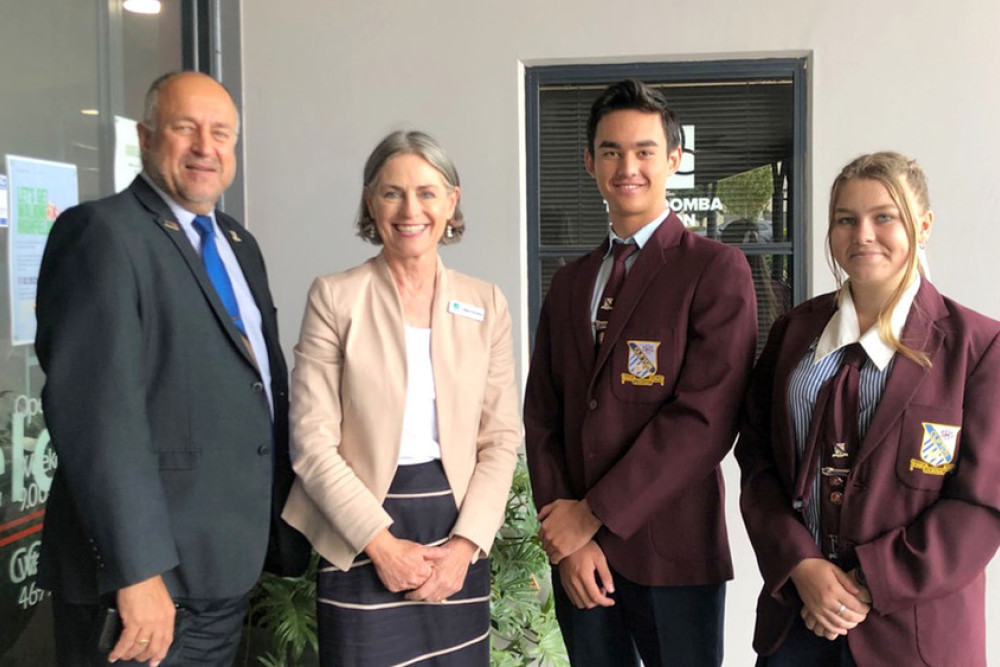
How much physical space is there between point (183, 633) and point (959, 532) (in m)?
1.55

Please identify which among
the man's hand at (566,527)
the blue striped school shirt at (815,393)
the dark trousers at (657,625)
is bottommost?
the dark trousers at (657,625)

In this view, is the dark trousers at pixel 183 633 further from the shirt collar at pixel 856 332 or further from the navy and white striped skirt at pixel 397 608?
the shirt collar at pixel 856 332

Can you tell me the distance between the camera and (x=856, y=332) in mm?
1760

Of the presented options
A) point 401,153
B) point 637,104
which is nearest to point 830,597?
point 637,104

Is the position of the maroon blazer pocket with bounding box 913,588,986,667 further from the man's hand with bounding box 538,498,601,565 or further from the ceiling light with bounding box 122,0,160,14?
the ceiling light with bounding box 122,0,160,14

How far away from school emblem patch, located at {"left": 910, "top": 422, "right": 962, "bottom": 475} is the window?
2331 millimetres

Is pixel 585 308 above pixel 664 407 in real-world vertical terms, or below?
above

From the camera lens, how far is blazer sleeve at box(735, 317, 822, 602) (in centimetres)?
176

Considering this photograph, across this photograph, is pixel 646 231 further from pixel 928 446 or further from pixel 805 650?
pixel 805 650

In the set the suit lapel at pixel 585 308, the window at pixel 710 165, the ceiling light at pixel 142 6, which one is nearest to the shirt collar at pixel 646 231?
the suit lapel at pixel 585 308

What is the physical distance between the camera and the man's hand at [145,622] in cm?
167

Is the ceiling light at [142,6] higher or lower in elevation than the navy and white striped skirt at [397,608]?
higher

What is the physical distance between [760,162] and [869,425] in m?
2.46

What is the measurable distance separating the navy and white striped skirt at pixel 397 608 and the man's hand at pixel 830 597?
0.78 metres
